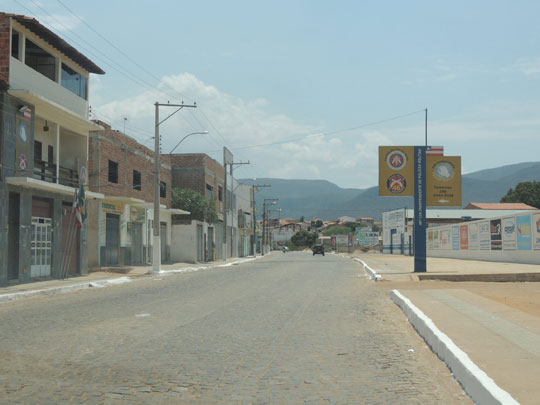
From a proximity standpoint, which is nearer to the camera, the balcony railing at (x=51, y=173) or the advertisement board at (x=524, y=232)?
the balcony railing at (x=51, y=173)

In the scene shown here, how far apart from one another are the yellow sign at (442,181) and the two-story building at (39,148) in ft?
52.9

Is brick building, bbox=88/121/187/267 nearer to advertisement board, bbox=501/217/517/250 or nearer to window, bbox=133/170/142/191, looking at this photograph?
window, bbox=133/170/142/191

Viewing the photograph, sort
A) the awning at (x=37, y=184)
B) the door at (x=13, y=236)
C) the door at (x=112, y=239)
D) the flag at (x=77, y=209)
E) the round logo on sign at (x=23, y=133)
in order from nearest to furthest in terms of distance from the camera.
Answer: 1. the awning at (x=37, y=184)
2. the round logo on sign at (x=23, y=133)
3. the door at (x=13, y=236)
4. the flag at (x=77, y=209)
5. the door at (x=112, y=239)

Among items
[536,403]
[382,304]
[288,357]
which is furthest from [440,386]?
[382,304]

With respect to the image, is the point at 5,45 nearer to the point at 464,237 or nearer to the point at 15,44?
the point at 15,44

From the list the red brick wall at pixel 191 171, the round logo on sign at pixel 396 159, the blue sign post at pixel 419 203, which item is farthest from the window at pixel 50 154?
the red brick wall at pixel 191 171

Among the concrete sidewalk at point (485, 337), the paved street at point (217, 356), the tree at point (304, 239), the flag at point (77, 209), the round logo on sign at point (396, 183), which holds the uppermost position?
the round logo on sign at point (396, 183)

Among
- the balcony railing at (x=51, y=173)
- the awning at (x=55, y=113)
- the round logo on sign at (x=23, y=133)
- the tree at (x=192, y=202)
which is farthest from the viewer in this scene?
the tree at (x=192, y=202)

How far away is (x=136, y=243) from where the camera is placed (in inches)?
1574

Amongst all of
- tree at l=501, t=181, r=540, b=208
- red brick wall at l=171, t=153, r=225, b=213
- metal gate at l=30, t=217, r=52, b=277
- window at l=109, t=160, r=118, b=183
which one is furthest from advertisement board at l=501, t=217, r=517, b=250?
tree at l=501, t=181, r=540, b=208

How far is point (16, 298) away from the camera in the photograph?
17.6m

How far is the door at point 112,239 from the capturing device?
34.3 meters

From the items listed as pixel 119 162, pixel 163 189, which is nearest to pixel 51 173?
pixel 119 162

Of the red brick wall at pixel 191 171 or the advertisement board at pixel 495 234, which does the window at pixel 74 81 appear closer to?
the advertisement board at pixel 495 234
